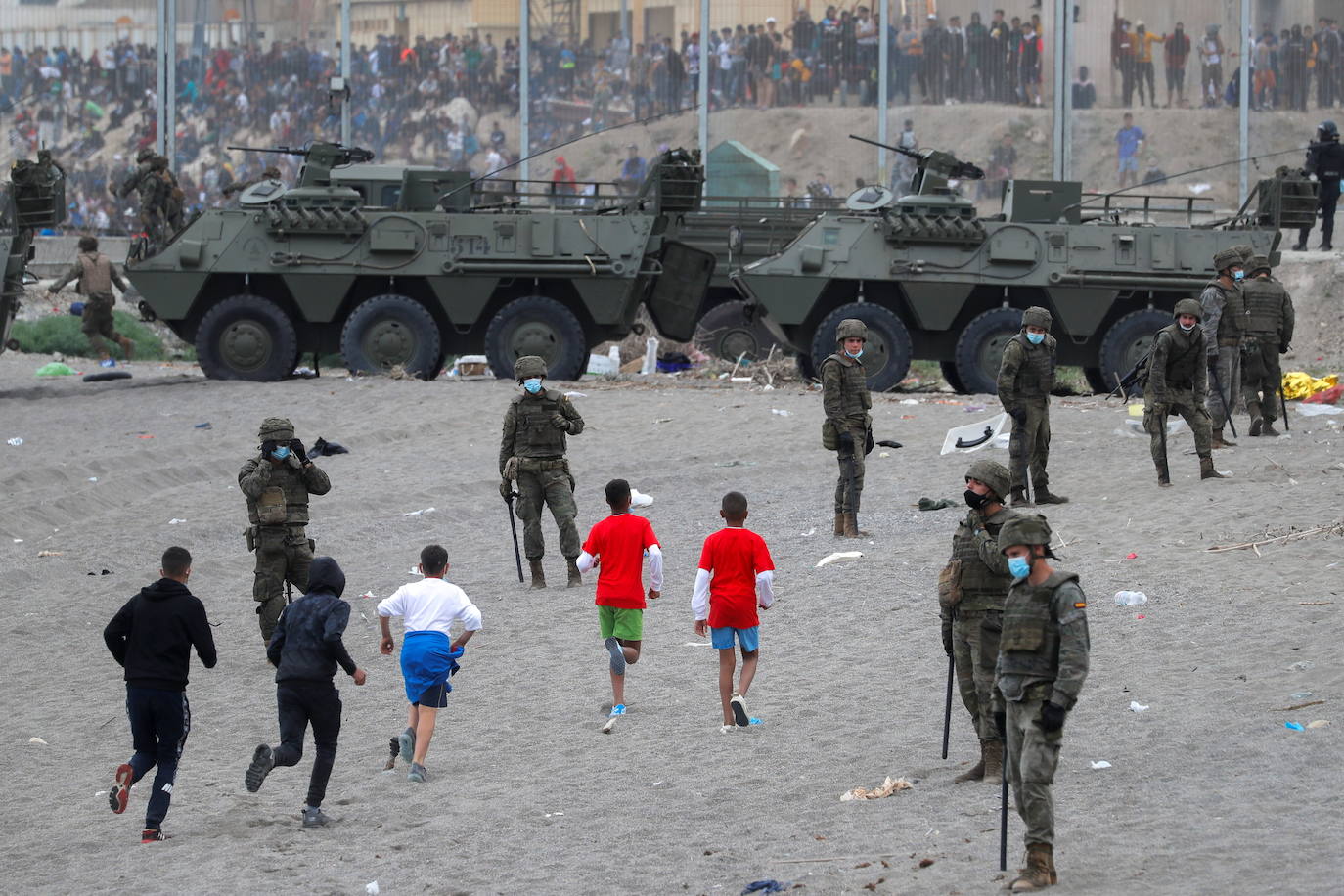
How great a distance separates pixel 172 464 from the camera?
17.8m

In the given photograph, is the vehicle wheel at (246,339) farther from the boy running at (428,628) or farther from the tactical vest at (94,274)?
the boy running at (428,628)

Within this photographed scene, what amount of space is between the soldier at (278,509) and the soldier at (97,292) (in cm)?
1382

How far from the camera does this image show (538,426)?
40.1 feet

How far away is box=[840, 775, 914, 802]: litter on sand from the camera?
795 cm

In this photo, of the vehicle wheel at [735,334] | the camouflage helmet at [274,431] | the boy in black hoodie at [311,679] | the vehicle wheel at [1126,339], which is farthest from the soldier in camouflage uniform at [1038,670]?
the vehicle wheel at [735,334]

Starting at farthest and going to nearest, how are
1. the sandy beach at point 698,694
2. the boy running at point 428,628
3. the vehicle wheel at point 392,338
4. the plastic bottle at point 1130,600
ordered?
the vehicle wheel at point 392,338 → the plastic bottle at point 1130,600 → the boy running at point 428,628 → the sandy beach at point 698,694

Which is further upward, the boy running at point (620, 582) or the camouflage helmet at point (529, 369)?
the camouflage helmet at point (529, 369)

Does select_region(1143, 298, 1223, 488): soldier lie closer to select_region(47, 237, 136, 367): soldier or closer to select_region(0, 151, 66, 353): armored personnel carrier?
select_region(0, 151, 66, 353): armored personnel carrier

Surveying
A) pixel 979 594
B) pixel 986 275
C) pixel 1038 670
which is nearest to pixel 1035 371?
pixel 979 594

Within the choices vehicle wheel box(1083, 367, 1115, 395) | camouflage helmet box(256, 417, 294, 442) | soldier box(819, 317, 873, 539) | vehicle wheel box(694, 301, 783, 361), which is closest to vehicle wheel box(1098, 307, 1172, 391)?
vehicle wheel box(1083, 367, 1115, 395)

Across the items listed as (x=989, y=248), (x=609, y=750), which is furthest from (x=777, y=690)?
(x=989, y=248)

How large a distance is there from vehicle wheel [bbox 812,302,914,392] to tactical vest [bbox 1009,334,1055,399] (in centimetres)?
779

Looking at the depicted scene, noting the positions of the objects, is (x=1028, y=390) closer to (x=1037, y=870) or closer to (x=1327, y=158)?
(x=1037, y=870)

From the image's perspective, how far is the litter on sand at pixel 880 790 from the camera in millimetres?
7953
